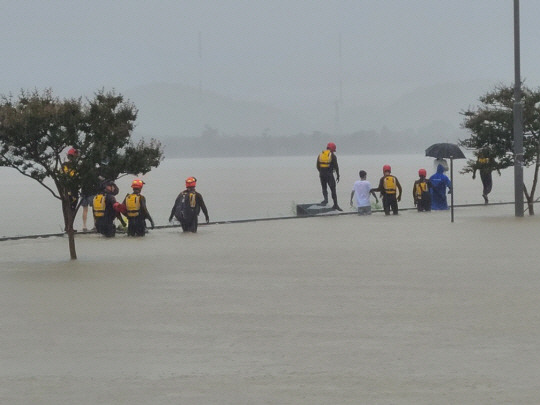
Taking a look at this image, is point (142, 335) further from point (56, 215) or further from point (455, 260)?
point (56, 215)

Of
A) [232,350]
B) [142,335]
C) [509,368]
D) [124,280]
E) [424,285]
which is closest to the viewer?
[509,368]

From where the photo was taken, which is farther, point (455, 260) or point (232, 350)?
point (455, 260)

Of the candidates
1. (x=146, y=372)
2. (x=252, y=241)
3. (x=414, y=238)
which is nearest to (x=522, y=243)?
(x=414, y=238)

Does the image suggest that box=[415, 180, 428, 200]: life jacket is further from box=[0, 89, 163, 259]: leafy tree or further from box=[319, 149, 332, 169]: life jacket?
box=[0, 89, 163, 259]: leafy tree

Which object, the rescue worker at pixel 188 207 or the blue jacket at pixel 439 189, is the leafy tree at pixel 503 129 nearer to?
the blue jacket at pixel 439 189

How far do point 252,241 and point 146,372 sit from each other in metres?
15.9

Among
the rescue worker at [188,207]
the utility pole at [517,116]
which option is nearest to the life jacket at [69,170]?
the rescue worker at [188,207]

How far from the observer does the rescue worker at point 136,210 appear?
2717 centimetres

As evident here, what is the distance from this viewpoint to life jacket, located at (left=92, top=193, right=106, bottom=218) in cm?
2836

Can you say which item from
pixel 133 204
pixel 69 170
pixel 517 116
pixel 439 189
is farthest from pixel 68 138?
pixel 439 189

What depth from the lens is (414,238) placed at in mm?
26344

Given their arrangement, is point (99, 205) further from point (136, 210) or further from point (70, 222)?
point (70, 222)

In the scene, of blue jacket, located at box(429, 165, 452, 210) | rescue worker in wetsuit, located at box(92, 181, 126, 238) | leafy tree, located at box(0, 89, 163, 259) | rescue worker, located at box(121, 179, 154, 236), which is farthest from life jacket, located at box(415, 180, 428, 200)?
leafy tree, located at box(0, 89, 163, 259)

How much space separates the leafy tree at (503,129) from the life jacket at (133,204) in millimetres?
11737
